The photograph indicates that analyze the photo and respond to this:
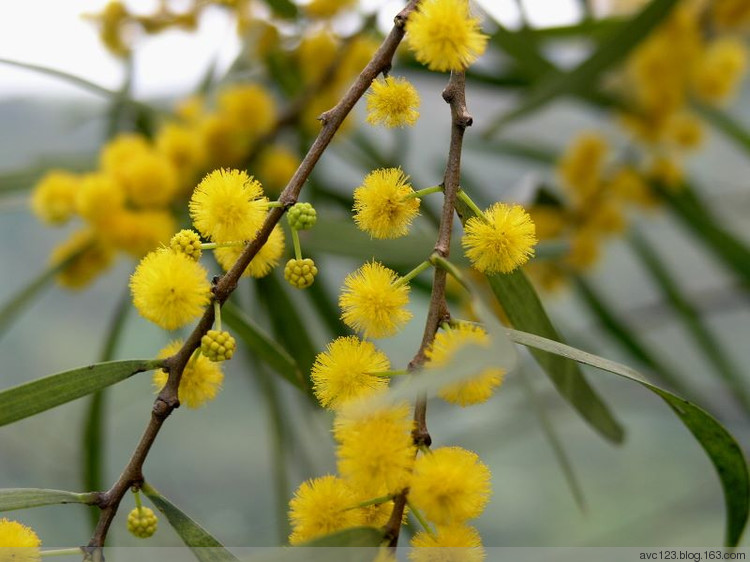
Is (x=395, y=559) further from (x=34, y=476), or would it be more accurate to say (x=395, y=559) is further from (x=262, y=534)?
(x=34, y=476)

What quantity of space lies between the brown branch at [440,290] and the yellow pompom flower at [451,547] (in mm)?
19

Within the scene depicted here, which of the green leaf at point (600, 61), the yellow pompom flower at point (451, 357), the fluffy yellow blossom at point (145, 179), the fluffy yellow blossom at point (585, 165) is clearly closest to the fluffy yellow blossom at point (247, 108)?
the fluffy yellow blossom at point (145, 179)

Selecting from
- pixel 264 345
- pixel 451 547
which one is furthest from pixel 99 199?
pixel 451 547

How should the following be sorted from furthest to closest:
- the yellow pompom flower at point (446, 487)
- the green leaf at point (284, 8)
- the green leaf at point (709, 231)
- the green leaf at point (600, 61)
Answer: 1. the green leaf at point (709, 231)
2. the green leaf at point (284, 8)
3. the green leaf at point (600, 61)
4. the yellow pompom flower at point (446, 487)

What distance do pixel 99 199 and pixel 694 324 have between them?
884 mm

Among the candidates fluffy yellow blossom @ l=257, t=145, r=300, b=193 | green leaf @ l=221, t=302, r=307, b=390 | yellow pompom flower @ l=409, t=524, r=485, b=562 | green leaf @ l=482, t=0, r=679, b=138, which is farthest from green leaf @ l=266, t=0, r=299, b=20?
yellow pompom flower @ l=409, t=524, r=485, b=562

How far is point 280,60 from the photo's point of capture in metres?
1.11

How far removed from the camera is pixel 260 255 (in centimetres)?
46

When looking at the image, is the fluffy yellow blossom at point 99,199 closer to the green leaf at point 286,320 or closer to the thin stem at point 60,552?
the green leaf at point 286,320

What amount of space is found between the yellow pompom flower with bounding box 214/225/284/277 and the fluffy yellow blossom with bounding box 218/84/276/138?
0.53m

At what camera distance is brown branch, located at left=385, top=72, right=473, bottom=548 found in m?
0.38

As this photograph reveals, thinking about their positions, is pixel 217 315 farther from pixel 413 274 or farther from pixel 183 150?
pixel 183 150

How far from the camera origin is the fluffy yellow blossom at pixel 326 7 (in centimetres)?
98

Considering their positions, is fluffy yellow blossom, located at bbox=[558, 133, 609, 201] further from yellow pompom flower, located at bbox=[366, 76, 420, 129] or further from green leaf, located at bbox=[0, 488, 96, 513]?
green leaf, located at bbox=[0, 488, 96, 513]
